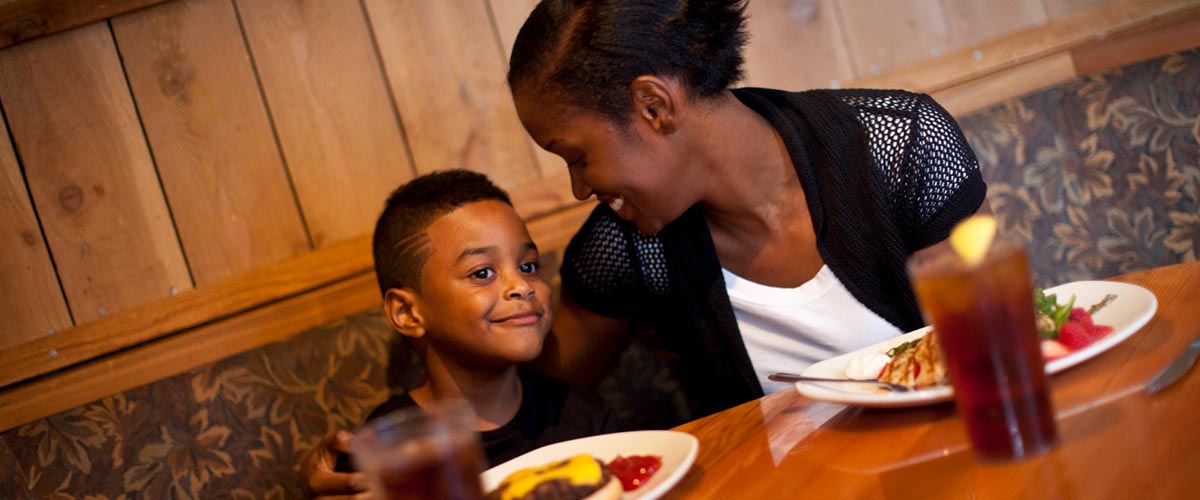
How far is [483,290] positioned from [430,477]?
3.37ft

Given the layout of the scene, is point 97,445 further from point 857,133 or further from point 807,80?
point 807,80

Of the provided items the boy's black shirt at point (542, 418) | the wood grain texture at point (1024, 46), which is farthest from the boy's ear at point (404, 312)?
the wood grain texture at point (1024, 46)

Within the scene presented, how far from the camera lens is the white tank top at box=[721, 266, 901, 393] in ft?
5.91

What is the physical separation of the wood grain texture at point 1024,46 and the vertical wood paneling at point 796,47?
85 mm

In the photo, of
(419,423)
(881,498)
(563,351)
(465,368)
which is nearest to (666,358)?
(563,351)

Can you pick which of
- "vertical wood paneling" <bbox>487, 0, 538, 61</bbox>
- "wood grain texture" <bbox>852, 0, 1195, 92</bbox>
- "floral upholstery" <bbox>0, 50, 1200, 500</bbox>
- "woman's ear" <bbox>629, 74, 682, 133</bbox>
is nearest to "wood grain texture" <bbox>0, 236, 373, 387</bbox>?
"floral upholstery" <bbox>0, 50, 1200, 500</bbox>

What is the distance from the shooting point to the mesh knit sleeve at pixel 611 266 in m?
1.98

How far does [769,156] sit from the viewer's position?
1.85 meters

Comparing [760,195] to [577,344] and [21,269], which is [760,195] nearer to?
[577,344]

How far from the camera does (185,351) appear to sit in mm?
2033

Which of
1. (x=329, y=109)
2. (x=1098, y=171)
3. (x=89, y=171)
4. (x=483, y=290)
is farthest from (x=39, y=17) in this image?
(x=1098, y=171)

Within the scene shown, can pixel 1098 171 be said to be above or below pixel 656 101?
below

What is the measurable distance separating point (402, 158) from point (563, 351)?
1.82 ft

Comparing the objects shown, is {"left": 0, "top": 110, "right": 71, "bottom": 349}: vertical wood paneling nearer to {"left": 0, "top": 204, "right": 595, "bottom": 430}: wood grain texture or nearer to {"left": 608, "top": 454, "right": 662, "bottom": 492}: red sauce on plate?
{"left": 0, "top": 204, "right": 595, "bottom": 430}: wood grain texture
